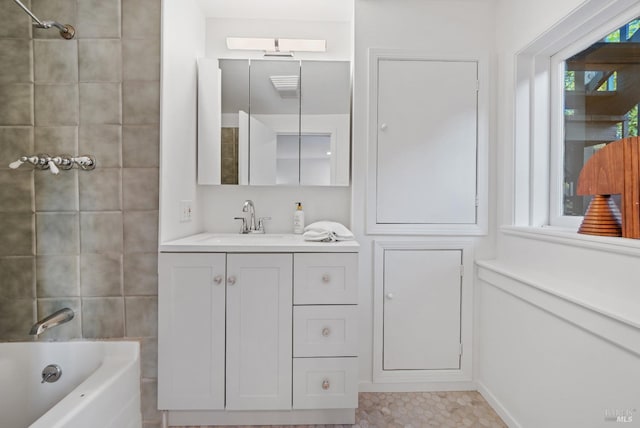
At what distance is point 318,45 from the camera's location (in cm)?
199

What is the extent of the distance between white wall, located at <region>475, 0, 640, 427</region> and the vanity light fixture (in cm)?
114

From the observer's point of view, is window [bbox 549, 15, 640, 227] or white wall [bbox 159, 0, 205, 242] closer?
window [bbox 549, 15, 640, 227]

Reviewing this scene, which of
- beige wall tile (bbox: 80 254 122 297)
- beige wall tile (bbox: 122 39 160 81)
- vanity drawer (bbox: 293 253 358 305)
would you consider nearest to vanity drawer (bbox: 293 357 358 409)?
vanity drawer (bbox: 293 253 358 305)

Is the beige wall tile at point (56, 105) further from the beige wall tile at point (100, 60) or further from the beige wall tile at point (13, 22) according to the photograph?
the beige wall tile at point (13, 22)

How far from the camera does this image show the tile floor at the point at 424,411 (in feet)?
5.08

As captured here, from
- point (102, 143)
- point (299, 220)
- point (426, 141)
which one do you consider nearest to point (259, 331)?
point (299, 220)

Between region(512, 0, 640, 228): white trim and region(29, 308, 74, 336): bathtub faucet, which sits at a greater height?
region(512, 0, 640, 228): white trim

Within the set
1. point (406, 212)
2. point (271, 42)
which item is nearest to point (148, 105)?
point (271, 42)

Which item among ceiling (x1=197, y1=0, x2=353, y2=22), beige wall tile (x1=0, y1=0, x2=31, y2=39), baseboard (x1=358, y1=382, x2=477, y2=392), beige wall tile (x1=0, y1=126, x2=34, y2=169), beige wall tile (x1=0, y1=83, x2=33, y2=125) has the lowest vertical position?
baseboard (x1=358, y1=382, x2=477, y2=392)

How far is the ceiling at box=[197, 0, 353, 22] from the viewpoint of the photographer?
1.86 meters

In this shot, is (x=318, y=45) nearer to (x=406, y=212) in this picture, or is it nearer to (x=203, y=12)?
(x=203, y=12)

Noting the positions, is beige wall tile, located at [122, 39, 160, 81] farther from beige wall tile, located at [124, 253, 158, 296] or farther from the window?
the window

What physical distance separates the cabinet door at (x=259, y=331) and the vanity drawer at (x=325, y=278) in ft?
0.15

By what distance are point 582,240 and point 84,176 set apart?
2173 millimetres
